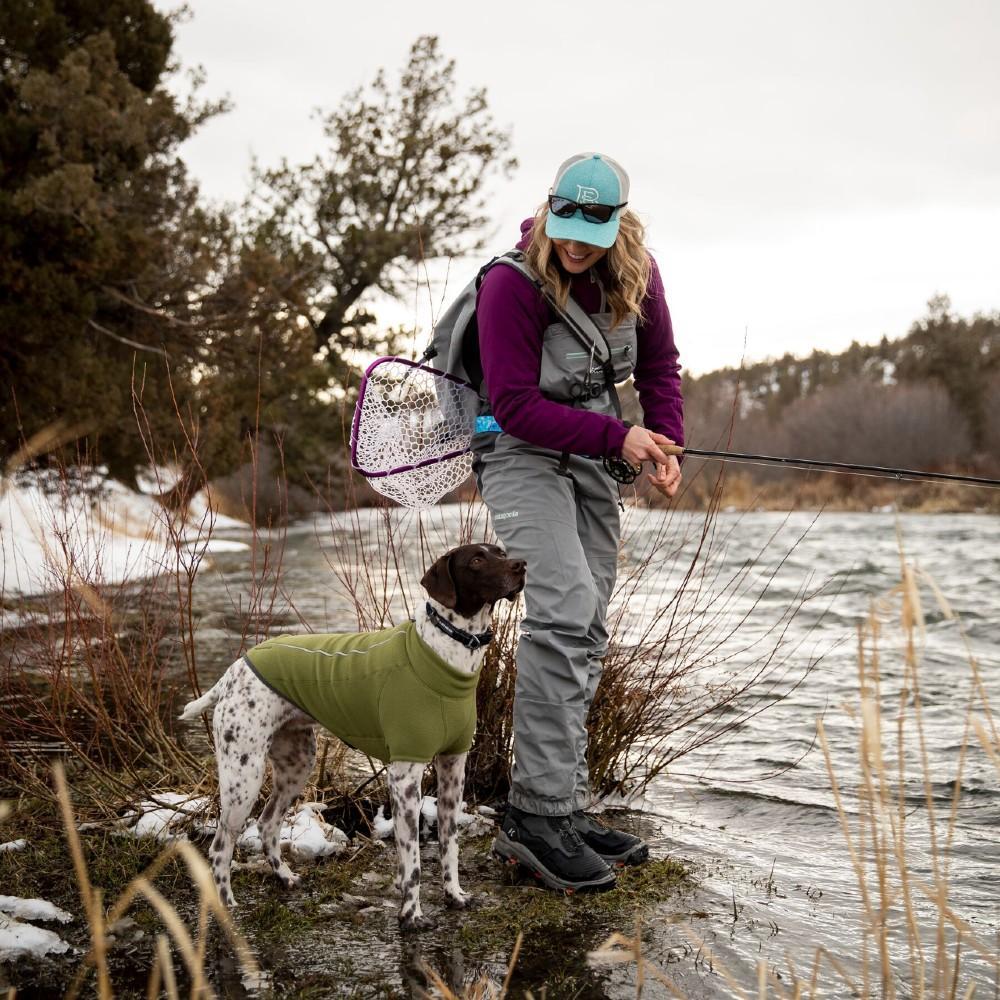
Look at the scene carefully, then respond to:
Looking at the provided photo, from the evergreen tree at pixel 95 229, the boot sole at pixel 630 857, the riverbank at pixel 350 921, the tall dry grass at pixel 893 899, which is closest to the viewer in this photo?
the tall dry grass at pixel 893 899

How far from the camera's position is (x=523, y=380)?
336 cm

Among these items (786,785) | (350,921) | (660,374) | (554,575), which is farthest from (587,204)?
(786,785)

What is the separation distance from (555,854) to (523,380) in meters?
1.52

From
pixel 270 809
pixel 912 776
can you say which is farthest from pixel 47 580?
pixel 912 776

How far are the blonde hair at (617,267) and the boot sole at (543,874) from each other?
5.76 ft

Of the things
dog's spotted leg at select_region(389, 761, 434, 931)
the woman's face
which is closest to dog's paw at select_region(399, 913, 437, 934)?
dog's spotted leg at select_region(389, 761, 434, 931)

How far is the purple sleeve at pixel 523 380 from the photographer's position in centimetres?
331

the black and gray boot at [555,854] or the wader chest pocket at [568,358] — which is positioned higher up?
the wader chest pocket at [568,358]

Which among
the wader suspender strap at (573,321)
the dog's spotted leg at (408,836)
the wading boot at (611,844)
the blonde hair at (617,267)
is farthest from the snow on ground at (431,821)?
the blonde hair at (617,267)

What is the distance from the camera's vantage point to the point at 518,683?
3.47m

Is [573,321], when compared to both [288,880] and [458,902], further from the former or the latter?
[288,880]

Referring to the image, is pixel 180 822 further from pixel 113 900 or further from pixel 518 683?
pixel 518 683

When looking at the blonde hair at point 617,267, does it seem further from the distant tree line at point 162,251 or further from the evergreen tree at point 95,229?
the evergreen tree at point 95,229

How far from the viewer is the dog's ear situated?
3.14 metres
